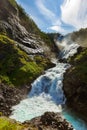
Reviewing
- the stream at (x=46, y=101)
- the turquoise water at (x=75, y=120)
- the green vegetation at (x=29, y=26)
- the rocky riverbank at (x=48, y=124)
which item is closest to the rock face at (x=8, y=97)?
the stream at (x=46, y=101)

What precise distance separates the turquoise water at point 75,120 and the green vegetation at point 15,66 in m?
21.5

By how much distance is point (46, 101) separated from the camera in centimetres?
6656

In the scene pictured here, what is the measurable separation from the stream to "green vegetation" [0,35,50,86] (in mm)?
3567

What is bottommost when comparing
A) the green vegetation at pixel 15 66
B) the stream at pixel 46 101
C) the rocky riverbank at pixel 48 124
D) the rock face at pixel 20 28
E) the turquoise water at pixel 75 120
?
the rocky riverbank at pixel 48 124

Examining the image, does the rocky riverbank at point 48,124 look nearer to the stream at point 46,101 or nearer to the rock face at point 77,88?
the stream at point 46,101

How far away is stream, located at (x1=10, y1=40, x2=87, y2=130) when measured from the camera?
54562 millimetres

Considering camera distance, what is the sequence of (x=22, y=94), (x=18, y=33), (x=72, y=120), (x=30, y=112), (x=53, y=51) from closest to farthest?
1. (x=72, y=120)
2. (x=30, y=112)
3. (x=22, y=94)
4. (x=18, y=33)
5. (x=53, y=51)

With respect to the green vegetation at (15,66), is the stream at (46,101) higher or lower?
lower

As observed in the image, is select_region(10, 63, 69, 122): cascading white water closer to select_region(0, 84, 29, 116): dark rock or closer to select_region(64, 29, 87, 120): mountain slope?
select_region(0, 84, 29, 116): dark rock

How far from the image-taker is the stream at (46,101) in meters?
54.6

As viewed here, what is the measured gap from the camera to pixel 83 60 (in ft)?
255

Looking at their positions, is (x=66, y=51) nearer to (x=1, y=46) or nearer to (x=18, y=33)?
(x=18, y=33)

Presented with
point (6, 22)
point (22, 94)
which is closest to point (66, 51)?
point (6, 22)

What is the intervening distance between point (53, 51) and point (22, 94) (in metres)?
53.5
